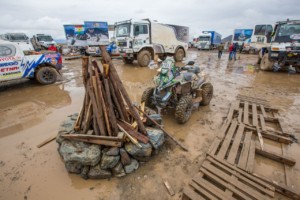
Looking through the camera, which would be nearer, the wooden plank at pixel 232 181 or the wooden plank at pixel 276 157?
the wooden plank at pixel 232 181

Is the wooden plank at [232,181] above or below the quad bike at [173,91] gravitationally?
below

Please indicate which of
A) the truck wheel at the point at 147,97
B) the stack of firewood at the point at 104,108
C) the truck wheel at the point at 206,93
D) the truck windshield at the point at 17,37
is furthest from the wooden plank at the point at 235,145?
the truck windshield at the point at 17,37

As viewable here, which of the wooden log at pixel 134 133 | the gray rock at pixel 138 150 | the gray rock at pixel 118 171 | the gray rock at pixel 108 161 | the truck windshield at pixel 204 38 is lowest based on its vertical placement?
the gray rock at pixel 118 171

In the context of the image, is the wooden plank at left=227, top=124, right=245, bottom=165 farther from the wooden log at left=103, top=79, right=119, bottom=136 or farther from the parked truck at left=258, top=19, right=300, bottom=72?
the parked truck at left=258, top=19, right=300, bottom=72

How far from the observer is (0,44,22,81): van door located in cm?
524

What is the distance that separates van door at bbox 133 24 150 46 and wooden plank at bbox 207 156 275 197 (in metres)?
8.52

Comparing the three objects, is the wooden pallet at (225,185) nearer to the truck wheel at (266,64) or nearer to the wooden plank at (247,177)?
the wooden plank at (247,177)

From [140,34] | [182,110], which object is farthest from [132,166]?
[140,34]

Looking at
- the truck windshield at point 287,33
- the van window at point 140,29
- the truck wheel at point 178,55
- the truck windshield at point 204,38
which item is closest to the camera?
the truck windshield at point 287,33

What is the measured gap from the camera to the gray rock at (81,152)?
7.30 ft

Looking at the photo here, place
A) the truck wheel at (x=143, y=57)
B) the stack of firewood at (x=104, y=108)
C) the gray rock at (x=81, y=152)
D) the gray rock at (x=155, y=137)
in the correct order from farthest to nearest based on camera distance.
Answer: the truck wheel at (x=143, y=57) < the gray rock at (x=155, y=137) < the stack of firewood at (x=104, y=108) < the gray rock at (x=81, y=152)

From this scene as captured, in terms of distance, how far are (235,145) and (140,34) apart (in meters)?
8.53

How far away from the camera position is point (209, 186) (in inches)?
81.6

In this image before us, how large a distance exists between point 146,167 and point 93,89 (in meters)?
1.57
